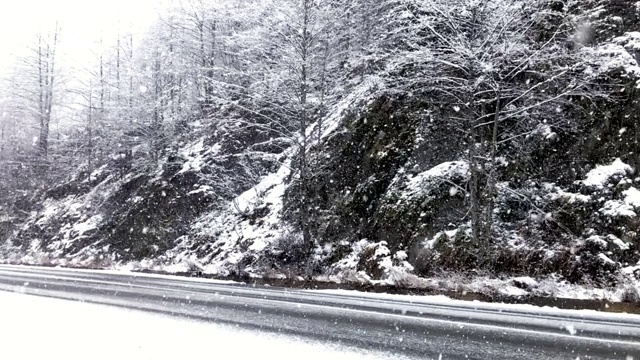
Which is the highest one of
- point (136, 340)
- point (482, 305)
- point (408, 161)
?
point (408, 161)

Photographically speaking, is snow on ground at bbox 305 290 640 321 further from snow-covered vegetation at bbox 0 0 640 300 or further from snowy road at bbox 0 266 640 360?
snow-covered vegetation at bbox 0 0 640 300

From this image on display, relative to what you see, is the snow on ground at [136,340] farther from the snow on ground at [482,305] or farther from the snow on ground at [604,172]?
the snow on ground at [604,172]

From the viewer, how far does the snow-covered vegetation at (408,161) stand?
12695 mm

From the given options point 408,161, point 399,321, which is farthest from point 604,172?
point 399,321

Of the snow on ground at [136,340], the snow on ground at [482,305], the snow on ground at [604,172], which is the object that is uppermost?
the snow on ground at [604,172]

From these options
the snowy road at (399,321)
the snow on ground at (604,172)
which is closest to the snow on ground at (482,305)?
the snowy road at (399,321)

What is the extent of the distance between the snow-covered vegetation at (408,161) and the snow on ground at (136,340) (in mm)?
6713

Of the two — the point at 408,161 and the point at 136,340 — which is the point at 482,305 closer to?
the point at 408,161

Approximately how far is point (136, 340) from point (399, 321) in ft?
14.4

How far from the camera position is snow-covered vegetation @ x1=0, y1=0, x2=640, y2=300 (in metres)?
12.7

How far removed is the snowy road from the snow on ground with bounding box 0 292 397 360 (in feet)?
1.04

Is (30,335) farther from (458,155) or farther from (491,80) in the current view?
(458,155)

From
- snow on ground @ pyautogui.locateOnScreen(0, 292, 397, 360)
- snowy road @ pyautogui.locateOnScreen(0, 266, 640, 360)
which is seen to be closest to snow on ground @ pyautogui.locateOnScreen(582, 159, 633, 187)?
snowy road @ pyautogui.locateOnScreen(0, 266, 640, 360)

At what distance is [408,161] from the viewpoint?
55.5 ft
